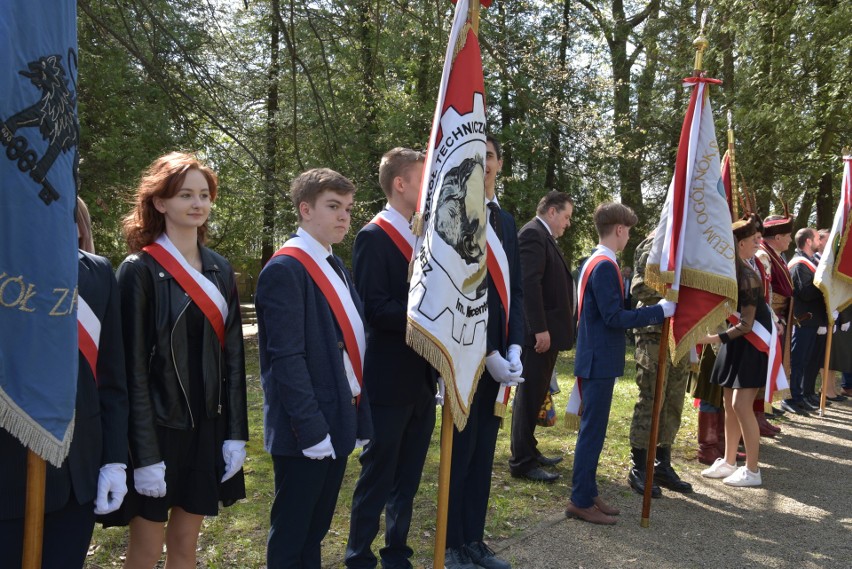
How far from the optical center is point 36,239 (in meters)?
2.13

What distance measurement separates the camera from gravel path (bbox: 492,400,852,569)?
441cm

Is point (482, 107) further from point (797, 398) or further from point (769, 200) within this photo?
point (769, 200)

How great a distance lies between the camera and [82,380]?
7.96ft

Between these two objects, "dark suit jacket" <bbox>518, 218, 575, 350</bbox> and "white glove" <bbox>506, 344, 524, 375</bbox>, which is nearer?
"white glove" <bbox>506, 344, 524, 375</bbox>

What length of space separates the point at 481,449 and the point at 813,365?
23.4ft

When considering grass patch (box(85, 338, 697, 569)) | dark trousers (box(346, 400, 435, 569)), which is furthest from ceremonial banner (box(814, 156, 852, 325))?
dark trousers (box(346, 400, 435, 569))

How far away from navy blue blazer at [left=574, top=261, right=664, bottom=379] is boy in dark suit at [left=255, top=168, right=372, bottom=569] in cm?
206

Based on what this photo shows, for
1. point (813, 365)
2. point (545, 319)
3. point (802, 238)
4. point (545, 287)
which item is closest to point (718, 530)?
point (545, 319)

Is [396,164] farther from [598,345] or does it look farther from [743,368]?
[743,368]

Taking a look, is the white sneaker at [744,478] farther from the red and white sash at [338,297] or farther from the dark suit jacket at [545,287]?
the red and white sash at [338,297]

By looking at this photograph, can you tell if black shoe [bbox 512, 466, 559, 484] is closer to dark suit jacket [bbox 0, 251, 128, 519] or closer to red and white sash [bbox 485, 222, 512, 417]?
red and white sash [bbox 485, 222, 512, 417]

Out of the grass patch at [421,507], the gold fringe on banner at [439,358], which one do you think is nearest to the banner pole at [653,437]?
the grass patch at [421,507]

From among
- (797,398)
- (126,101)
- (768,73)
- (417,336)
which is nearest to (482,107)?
(417,336)

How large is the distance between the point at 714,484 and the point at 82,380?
200 inches
